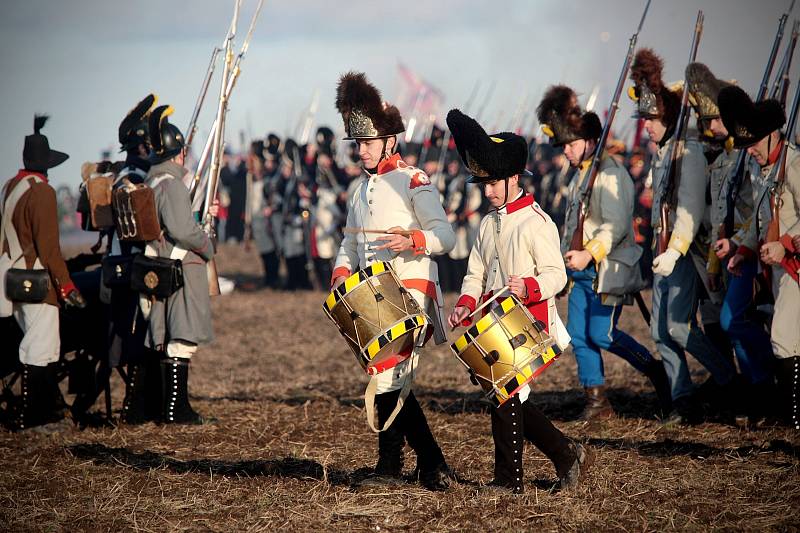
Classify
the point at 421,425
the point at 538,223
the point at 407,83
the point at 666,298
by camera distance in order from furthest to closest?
1. the point at 407,83
2. the point at 666,298
3. the point at 421,425
4. the point at 538,223

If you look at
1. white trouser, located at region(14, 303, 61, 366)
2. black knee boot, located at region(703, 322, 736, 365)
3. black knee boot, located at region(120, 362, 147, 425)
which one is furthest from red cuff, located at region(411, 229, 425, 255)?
white trouser, located at region(14, 303, 61, 366)

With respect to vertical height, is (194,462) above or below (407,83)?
below

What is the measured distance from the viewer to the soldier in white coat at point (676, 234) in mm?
6336

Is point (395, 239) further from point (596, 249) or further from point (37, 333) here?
point (37, 333)

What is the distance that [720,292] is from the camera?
6.39m

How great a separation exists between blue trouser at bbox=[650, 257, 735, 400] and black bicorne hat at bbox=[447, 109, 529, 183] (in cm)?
216

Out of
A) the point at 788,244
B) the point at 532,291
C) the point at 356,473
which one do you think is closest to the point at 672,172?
the point at 788,244

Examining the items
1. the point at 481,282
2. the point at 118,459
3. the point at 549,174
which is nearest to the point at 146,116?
the point at 118,459

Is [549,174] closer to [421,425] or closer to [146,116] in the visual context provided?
[146,116]

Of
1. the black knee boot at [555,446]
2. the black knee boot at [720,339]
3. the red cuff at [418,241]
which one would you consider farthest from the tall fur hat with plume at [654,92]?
the black knee boot at [555,446]

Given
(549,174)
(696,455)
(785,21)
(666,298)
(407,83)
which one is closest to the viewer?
(696,455)

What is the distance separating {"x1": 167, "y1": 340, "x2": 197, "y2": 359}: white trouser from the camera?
6883 mm

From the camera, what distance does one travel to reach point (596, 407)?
6703 mm

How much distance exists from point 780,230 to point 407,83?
19.2 m
